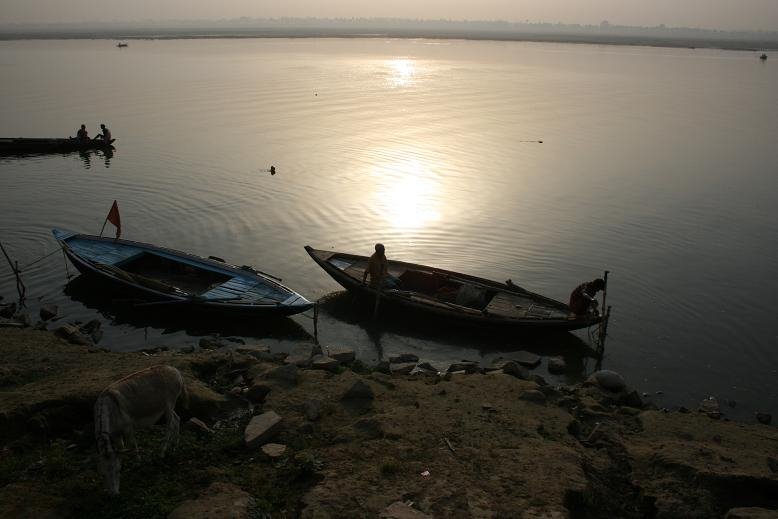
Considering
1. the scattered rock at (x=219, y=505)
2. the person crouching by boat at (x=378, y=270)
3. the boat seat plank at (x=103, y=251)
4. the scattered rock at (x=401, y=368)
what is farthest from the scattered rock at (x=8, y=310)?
the scattered rock at (x=219, y=505)

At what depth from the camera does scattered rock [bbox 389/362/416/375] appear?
13148 millimetres

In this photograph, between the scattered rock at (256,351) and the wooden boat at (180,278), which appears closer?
the scattered rock at (256,351)

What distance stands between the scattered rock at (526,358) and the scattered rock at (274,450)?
745 cm

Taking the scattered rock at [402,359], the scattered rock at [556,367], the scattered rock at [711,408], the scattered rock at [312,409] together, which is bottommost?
the scattered rock at [711,408]

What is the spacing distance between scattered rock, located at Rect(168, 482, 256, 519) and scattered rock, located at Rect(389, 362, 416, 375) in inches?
231

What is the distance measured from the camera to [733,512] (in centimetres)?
754

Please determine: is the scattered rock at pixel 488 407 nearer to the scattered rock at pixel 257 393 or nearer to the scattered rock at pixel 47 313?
the scattered rock at pixel 257 393

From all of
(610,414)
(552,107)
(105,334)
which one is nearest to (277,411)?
(610,414)

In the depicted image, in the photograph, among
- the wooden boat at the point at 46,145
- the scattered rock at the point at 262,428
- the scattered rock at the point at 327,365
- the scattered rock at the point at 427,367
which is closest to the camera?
the scattered rock at the point at 262,428

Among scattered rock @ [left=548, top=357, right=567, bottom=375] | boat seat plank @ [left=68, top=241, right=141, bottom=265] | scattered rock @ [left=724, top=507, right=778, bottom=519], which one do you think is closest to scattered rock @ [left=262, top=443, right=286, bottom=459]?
scattered rock @ [left=724, top=507, right=778, bottom=519]

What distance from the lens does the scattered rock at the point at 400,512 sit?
7.24 metres

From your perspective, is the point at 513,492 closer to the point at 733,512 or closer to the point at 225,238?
the point at 733,512

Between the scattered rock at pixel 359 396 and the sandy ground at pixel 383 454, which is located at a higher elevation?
the scattered rock at pixel 359 396

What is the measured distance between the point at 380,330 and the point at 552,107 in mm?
43280
